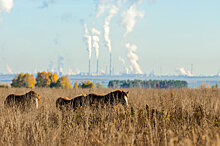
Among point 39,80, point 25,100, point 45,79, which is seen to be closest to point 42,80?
point 39,80

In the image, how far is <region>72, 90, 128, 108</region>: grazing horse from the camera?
8680 mm

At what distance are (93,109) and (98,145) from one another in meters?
3.46

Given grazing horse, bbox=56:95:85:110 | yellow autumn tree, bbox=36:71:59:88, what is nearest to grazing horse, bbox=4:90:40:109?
grazing horse, bbox=56:95:85:110

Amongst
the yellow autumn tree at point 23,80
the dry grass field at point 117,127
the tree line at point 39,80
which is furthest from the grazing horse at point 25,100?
the yellow autumn tree at point 23,80

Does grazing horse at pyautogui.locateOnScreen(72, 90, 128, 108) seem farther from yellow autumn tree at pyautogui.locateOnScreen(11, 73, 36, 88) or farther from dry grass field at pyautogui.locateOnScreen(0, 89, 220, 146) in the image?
yellow autumn tree at pyautogui.locateOnScreen(11, 73, 36, 88)

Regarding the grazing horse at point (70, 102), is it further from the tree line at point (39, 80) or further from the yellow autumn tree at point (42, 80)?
the yellow autumn tree at point (42, 80)

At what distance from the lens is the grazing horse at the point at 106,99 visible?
8.68 metres

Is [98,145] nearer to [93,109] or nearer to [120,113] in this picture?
[120,113]

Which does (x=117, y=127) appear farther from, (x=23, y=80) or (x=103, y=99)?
(x=23, y=80)

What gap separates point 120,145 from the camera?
4707 millimetres

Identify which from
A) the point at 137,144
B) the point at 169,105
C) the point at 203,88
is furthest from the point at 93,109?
the point at 203,88

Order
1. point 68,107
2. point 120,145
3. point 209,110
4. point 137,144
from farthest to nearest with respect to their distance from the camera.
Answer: point 68,107
point 209,110
point 137,144
point 120,145

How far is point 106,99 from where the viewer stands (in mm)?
8906

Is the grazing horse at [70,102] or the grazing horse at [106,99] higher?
the grazing horse at [106,99]
